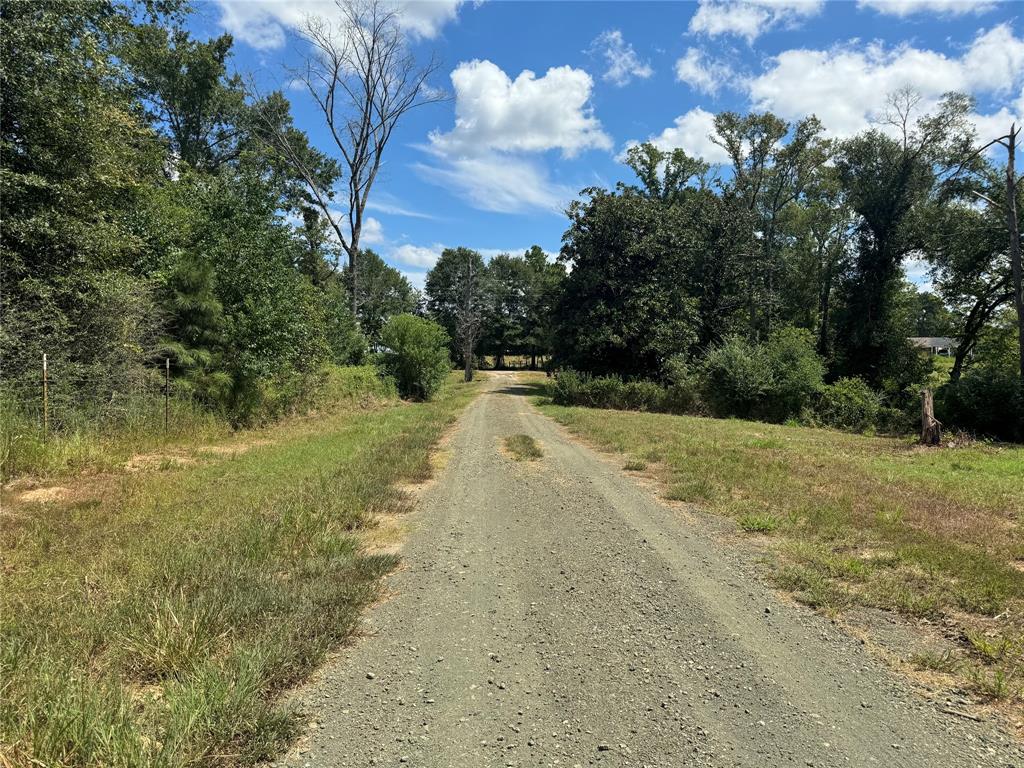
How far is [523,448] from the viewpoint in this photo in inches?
457

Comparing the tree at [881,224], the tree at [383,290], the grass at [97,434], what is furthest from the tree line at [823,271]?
the tree at [383,290]

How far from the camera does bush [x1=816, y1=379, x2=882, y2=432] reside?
21047 millimetres

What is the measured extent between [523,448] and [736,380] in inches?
554

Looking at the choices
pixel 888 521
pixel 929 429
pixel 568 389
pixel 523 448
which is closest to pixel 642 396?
pixel 568 389

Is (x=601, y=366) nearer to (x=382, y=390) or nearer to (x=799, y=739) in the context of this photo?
(x=382, y=390)

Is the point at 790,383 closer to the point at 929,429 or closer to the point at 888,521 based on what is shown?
the point at 929,429

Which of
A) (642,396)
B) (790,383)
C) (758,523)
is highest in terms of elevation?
(790,383)

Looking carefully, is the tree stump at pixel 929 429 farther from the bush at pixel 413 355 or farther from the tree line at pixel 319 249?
the bush at pixel 413 355

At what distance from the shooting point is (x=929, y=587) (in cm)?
434

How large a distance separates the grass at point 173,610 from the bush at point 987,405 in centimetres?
2085

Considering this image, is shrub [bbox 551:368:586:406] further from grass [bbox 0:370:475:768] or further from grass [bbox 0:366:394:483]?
grass [bbox 0:370:475:768]

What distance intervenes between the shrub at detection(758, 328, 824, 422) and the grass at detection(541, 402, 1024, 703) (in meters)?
9.43

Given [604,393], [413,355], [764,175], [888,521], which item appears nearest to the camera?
[888,521]

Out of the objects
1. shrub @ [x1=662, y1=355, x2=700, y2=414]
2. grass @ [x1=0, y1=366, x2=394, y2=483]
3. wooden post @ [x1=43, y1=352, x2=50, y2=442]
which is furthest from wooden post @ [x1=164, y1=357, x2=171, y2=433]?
shrub @ [x1=662, y1=355, x2=700, y2=414]
